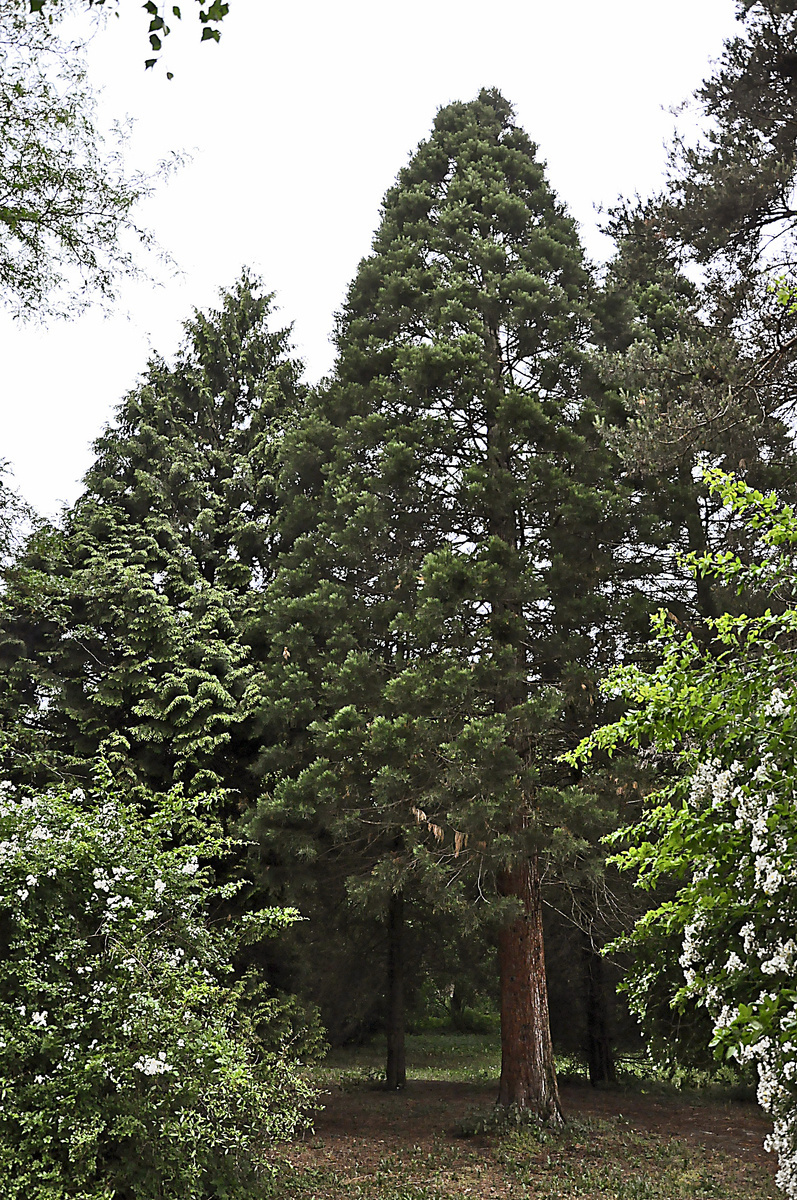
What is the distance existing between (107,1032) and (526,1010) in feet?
16.3

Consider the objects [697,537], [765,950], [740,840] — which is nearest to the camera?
[765,950]

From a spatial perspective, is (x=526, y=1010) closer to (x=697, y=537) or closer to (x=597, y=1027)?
(x=597, y=1027)

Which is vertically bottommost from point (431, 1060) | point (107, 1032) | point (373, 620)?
point (431, 1060)

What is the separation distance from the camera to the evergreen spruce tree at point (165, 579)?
1003 cm

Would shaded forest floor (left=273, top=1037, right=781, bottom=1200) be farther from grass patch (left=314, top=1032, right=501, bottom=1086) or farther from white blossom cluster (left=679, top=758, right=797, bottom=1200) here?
white blossom cluster (left=679, top=758, right=797, bottom=1200)

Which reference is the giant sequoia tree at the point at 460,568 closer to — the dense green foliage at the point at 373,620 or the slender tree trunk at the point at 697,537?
the dense green foliage at the point at 373,620

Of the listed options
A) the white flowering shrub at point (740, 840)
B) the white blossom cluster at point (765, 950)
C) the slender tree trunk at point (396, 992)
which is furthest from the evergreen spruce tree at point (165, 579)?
the white blossom cluster at point (765, 950)

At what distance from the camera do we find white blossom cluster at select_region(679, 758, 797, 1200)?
2.95 m

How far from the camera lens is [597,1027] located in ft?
40.3

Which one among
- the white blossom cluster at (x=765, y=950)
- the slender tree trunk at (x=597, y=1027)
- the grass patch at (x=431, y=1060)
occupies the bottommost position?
the grass patch at (x=431, y=1060)

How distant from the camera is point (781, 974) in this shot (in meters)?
3.15

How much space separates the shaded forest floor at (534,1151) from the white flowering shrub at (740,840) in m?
4.28

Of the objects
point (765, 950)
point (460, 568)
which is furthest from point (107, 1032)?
point (460, 568)

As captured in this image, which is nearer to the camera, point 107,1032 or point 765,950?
point 765,950
